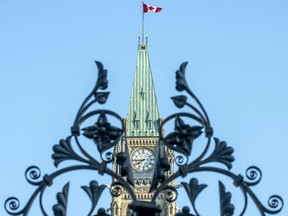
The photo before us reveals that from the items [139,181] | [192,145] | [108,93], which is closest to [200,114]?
[192,145]

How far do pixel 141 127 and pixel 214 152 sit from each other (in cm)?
8511

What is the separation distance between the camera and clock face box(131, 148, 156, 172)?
301ft

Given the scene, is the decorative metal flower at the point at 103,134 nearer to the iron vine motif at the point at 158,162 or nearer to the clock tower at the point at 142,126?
the iron vine motif at the point at 158,162

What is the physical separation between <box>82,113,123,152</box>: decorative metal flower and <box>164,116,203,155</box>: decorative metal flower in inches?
19.0

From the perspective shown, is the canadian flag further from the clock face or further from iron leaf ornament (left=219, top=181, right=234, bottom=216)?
iron leaf ornament (left=219, top=181, right=234, bottom=216)

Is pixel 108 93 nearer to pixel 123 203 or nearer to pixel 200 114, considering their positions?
pixel 200 114

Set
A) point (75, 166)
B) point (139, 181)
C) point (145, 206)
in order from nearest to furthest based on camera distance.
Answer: point (145, 206) → point (75, 166) → point (139, 181)

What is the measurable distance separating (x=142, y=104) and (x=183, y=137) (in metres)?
83.3

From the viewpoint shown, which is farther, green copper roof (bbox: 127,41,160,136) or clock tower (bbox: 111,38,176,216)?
green copper roof (bbox: 127,41,160,136)

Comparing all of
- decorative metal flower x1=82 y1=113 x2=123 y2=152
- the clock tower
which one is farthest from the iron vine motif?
the clock tower

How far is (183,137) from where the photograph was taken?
862 cm

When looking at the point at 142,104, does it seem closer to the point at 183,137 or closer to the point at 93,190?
the point at 183,137

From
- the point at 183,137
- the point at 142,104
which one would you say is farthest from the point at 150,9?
the point at 183,137

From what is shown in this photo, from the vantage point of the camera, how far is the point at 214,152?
860cm
